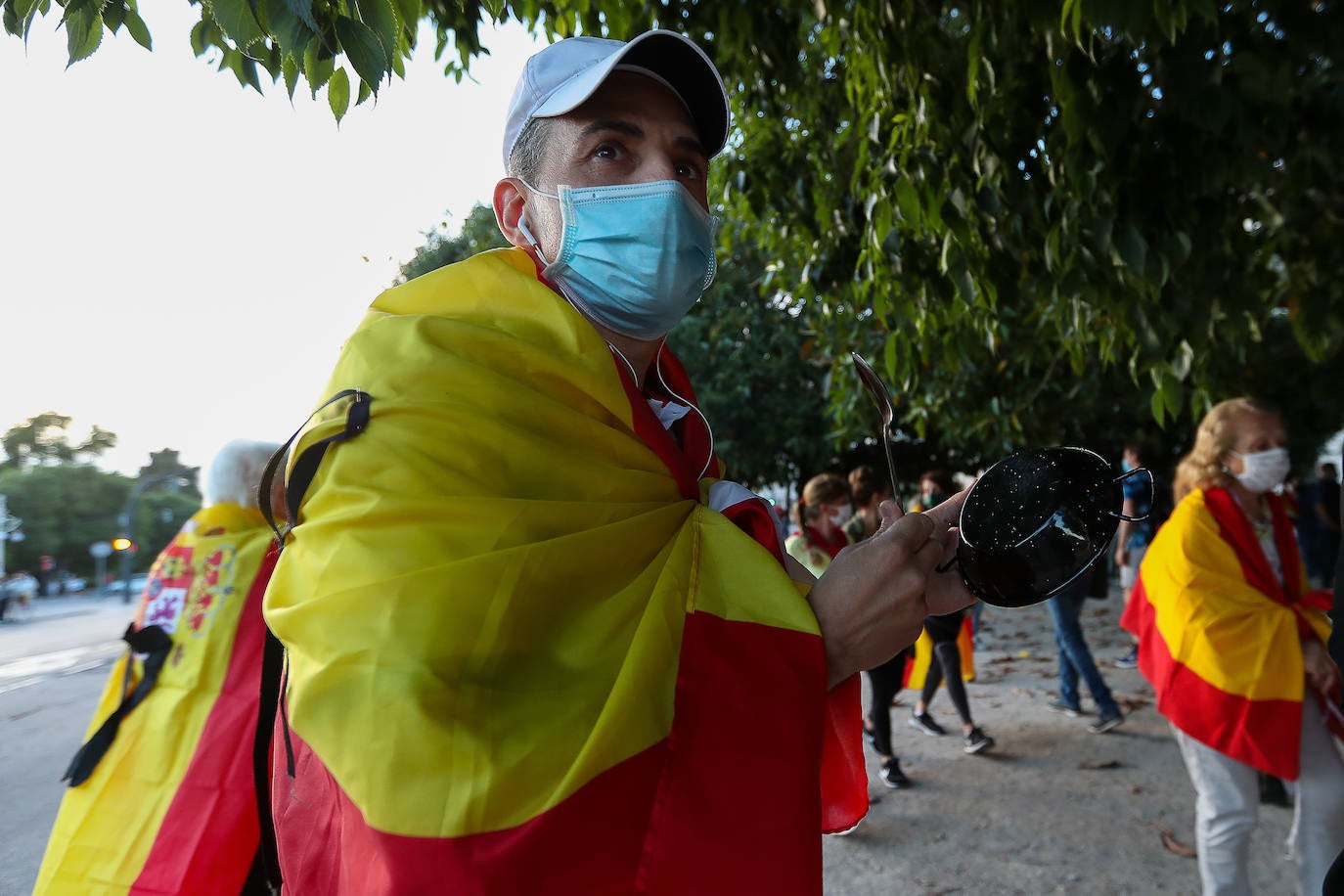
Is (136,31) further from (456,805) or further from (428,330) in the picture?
(456,805)

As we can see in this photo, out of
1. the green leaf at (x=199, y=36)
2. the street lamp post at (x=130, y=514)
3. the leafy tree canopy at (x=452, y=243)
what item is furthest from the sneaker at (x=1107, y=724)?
the street lamp post at (x=130, y=514)

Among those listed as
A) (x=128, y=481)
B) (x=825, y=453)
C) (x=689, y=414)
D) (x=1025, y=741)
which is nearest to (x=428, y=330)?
(x=689, y=414)

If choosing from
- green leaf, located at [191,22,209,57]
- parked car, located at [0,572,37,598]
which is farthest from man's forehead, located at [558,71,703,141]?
parked car, located at [0,572,37,598]

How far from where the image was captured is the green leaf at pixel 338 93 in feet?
6.58

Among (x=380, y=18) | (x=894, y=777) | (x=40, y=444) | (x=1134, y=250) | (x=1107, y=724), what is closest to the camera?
(x=380, y=18)

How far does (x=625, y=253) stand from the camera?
1480 mm

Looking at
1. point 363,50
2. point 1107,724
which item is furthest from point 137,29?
point 1107,724

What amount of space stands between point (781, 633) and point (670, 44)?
37.6 inches

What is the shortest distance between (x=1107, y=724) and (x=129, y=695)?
6228 mm

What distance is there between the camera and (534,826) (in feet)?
3.32

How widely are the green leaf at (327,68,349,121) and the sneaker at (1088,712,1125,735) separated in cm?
646

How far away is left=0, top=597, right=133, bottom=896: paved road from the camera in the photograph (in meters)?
5.32

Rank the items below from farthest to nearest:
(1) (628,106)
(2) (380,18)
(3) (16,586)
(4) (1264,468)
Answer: (3) (16,586), (4) (1264,468), (2) (380,18), (1) (628,106)

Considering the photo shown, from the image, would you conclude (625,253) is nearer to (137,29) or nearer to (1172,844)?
(137,29)
